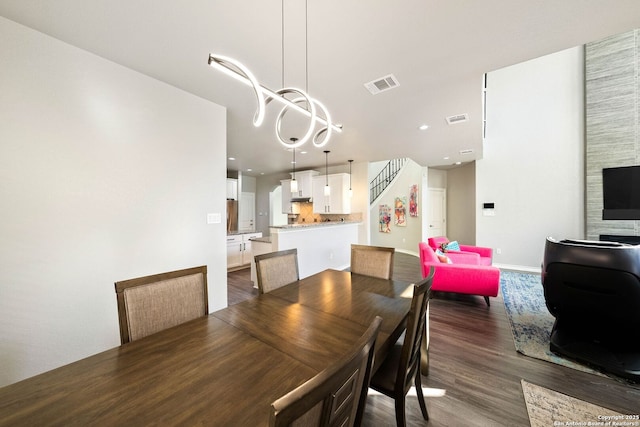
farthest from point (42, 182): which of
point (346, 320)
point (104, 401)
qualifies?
point (346, 320)

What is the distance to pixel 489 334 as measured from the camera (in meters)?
2.63

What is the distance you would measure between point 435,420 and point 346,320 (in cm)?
101

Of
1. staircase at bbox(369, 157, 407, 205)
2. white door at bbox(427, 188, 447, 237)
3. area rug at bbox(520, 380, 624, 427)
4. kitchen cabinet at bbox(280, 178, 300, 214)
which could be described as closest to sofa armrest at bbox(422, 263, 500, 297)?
area rug at bbox(520, 380, 624, 427)

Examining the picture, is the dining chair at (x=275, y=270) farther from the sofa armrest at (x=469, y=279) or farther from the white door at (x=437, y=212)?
the white door at (x=437, y=212)

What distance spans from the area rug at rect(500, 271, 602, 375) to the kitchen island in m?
3.07

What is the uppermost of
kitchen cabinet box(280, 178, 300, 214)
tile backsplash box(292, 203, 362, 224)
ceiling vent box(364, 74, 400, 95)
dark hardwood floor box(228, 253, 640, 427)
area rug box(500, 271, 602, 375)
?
ceiling vent box(364, 74, 400, 95)

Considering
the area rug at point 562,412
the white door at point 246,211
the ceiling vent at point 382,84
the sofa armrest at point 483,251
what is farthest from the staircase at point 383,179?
the area rug at point 562,412

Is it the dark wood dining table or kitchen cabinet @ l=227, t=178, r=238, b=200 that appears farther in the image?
kitchen cabinet @ l=227, t=178, r=238, b=200

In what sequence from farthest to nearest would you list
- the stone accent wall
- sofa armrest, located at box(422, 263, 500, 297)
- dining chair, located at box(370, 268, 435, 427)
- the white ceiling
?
the stone accent wall < sofa armrest, located at box(422, 263, 500, 297) < the white ceiling < dining chair, located at box(370, 268, 435, 427)

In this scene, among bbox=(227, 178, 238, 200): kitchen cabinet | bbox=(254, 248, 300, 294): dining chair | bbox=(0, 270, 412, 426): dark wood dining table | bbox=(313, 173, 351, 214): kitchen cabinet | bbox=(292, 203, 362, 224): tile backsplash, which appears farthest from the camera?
bbox=(227, 178, 238, 200): kitchen cabinet

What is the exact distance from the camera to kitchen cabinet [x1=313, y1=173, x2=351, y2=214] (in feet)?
20.6

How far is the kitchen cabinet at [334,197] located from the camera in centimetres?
629

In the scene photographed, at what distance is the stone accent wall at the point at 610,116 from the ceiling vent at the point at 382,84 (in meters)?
5.41

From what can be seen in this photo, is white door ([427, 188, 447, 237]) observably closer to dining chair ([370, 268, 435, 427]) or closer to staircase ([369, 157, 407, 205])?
staircase ([369, 157, 407, 205])
